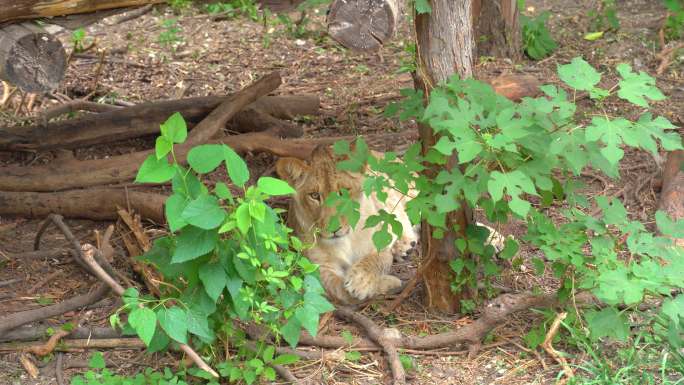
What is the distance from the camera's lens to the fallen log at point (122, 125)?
6.36 m

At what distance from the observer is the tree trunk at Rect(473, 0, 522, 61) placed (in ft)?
26.4

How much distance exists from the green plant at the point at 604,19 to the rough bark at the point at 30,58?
227 inches

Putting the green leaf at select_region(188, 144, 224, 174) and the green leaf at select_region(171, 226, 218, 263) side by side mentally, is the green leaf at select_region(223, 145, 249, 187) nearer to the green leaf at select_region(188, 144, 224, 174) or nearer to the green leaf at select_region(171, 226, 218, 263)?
the green leaf at select_region(188, 144, 224, 174)

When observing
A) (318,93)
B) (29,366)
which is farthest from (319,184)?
(318,93)

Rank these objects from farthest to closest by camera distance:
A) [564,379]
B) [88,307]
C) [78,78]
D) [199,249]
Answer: [78,78]
[88,307]
[564,379]
[199,249]

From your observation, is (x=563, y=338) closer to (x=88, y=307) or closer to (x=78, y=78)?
(x=88, y=307)

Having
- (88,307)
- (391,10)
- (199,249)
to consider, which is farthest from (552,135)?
(88,307)

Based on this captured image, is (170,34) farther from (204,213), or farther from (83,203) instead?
(204,213)

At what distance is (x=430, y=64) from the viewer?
421cm

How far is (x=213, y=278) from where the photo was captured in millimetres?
3531

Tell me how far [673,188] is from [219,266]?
10.5ft

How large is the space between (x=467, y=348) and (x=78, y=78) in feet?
17.1

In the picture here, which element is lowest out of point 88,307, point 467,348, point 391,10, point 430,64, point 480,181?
point 467,348

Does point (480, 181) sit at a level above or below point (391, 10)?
below
